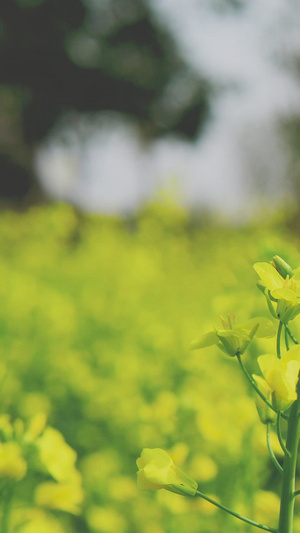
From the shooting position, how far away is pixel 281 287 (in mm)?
702

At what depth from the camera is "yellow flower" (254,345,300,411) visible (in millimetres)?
637

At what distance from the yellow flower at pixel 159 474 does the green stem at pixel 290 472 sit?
10 centimetres

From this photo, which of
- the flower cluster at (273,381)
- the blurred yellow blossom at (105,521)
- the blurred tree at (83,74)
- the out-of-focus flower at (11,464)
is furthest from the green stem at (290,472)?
the blurred tree at (83,74)

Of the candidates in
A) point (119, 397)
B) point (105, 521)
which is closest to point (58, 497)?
point (105, 521)

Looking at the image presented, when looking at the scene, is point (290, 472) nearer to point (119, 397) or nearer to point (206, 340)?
point (206, 340)

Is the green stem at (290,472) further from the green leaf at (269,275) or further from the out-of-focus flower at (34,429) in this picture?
the out-of-focus flower at (34,429)

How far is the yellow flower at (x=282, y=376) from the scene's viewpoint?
2.09 feet

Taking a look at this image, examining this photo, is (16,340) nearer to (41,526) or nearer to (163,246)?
(41,526)

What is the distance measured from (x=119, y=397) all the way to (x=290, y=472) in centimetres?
175

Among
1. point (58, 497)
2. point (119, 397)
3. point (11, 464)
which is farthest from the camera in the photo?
point (119, 397)

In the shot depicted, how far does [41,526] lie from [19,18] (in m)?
11.3

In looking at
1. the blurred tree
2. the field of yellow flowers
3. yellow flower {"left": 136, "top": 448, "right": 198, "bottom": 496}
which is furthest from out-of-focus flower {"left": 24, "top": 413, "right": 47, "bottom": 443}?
the blurred tree

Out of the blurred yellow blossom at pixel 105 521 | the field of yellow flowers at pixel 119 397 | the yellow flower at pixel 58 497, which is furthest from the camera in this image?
the blurred yellow blossom at pixel 105 521

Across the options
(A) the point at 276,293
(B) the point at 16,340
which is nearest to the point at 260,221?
(B) the point at 16,340
